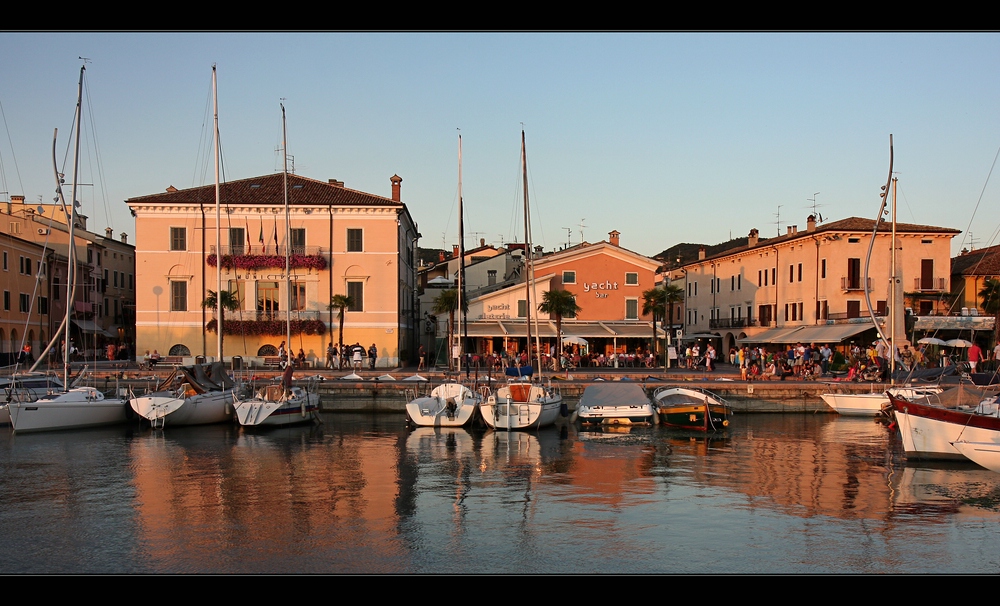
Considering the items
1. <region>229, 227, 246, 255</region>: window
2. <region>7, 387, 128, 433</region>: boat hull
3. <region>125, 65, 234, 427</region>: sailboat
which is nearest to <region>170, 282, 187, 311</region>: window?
<region>229, 227, 246, 255</region>: window

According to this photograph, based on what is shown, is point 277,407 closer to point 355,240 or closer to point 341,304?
point 341,304

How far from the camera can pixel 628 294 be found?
5891 centimetres

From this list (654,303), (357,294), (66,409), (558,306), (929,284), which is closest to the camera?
(66,409)

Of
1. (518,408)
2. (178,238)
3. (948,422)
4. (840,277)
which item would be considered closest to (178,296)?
(178,238)

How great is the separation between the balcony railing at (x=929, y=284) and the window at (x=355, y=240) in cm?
3692

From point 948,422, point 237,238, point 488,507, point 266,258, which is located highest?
point 237,238

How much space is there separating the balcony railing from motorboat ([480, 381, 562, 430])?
3464 centimetres

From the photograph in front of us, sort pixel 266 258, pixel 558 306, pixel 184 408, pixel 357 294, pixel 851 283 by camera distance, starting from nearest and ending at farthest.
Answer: pixel 184 408 < pixel 558 306 < pixel 266 258 < pixel 357 294 < pixel 851 283

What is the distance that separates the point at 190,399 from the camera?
114 ft

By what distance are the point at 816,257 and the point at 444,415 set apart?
35.2 metres

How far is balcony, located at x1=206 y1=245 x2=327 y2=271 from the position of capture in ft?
165

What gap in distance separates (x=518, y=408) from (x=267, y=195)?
26.3 metres

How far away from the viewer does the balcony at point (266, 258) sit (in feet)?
165
